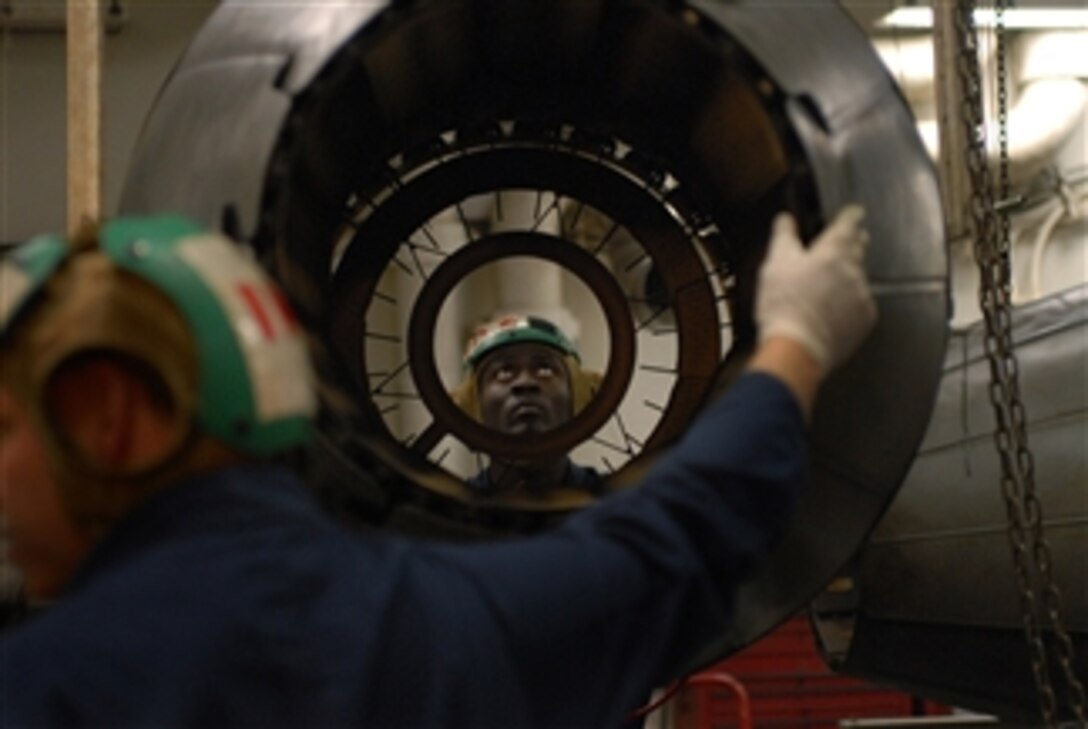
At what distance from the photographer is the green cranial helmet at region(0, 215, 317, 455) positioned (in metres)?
1.07

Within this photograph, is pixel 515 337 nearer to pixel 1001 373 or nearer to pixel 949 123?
pixel 1001 373

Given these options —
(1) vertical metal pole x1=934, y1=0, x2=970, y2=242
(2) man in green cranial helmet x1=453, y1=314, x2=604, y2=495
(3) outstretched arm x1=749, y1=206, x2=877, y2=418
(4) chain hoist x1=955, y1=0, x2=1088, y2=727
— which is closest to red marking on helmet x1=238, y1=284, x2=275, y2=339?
(3) outstretched arm x1=749, y1=206, x2=877, y2=418

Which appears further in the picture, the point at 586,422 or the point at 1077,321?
the point at 1077,321

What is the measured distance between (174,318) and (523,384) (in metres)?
1.81

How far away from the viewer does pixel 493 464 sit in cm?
272

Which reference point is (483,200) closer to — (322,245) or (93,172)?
(93,172)

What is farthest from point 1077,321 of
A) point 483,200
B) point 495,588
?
point 483,200

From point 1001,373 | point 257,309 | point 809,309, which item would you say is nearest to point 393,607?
point 257,309

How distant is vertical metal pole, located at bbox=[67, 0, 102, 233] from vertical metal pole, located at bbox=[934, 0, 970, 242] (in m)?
1.99

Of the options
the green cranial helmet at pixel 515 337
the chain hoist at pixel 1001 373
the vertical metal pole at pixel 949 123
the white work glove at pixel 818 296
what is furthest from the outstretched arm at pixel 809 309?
the vertical metal pole at pixel 949 123

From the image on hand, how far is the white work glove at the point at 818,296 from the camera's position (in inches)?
51.1

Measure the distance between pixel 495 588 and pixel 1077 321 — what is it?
170 cm

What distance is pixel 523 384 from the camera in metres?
2.89

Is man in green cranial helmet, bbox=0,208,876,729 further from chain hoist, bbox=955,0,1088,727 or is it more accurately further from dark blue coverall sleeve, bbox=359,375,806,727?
chain hoist, bbox=955,0,1088,727
